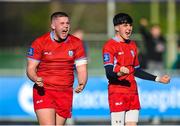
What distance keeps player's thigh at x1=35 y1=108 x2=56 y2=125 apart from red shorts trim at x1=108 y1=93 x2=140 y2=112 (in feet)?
2.77

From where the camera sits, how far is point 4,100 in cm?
Answer: 1773

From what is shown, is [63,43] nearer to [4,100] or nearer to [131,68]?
[131,68]

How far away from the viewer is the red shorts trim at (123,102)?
1036 centimetres

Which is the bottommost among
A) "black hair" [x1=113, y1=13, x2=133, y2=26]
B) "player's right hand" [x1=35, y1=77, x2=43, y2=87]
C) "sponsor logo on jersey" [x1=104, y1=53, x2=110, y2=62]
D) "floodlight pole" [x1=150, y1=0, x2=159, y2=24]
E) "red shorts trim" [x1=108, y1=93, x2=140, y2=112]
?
"red shorts trim" [x1=108, y1=93, x2=140, y2=112]

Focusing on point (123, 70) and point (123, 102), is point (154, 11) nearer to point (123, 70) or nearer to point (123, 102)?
point (123, 102)

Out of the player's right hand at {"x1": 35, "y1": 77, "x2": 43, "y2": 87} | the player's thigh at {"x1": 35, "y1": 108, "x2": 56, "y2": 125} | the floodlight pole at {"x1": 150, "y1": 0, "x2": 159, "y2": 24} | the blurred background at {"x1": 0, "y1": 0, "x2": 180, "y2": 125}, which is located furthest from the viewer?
the floodlight pole at {"x1": 150, "y1": 0, "x2": 159, "y2": 24}

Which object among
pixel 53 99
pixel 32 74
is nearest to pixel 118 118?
pixel 53 99

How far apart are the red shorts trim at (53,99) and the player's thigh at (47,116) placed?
0.22 ft

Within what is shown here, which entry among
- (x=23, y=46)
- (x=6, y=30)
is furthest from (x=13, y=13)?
(x=23, y=46)

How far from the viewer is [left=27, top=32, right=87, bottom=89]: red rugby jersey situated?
10.1m

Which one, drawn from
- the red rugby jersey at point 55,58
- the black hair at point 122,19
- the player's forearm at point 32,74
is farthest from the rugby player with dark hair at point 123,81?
the player's forearm at point 32,74

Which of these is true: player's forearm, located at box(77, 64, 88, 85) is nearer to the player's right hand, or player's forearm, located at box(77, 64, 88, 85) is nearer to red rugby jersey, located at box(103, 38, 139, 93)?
red rugby jersey, located at box(103, 38, 139, 93)

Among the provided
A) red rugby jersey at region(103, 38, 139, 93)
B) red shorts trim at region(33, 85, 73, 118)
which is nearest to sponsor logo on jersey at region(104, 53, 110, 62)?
red rugby jersey at region(103, 38, 139, 93)

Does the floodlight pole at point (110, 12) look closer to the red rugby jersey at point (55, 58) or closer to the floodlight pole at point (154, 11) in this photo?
the floodlight pole at point (154, 11)
